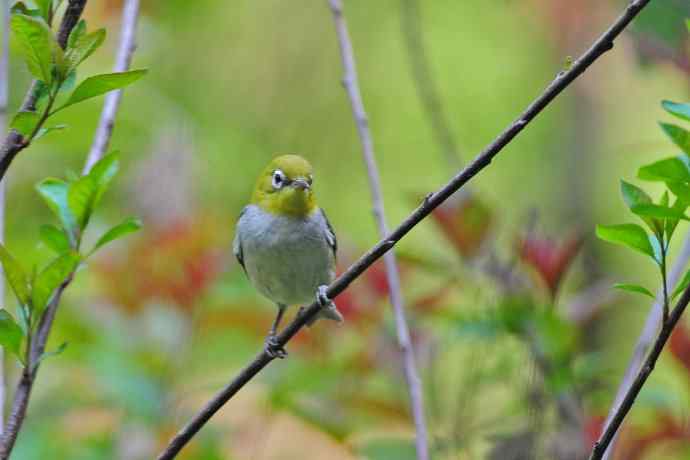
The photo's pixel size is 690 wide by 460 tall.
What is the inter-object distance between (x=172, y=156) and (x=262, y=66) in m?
1.77

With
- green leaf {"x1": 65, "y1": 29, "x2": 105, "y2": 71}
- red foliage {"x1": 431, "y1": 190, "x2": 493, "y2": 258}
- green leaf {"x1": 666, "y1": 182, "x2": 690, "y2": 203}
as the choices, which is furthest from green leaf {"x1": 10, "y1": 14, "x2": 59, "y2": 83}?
red foliage {"x1": 431, "y1": 190, "x2": 493, "y2": 258}

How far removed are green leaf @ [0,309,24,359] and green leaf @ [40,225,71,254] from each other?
0.55ft

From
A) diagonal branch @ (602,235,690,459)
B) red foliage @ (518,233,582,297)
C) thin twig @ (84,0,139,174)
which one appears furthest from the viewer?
red foliage @ (518,233,582,297)

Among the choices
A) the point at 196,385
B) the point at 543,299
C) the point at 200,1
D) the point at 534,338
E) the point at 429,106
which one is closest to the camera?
the point at 534,338

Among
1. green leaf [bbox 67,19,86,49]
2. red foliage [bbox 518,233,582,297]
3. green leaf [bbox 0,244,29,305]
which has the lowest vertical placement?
green leaf [bbox 0,244,29,305]

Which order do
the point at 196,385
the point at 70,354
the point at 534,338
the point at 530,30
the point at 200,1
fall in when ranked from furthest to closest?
the point at 530,30
the point at 200,1
the point at 196,385
the point at 70,354
the point at 534,338

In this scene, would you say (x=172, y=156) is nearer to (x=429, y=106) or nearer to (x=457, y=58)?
(x=429, y=106)

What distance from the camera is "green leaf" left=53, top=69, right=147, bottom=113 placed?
153 cm

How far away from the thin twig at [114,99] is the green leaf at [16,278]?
0.36 metres

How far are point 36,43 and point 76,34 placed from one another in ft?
0.29

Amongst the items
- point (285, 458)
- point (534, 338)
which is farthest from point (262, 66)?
point (534, 338)

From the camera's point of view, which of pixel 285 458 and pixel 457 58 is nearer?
pixel 285 458

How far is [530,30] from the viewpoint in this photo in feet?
25.3

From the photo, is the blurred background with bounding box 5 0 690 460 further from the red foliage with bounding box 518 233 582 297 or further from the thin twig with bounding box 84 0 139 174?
the thin twig with bounding box 84 0 139 174
